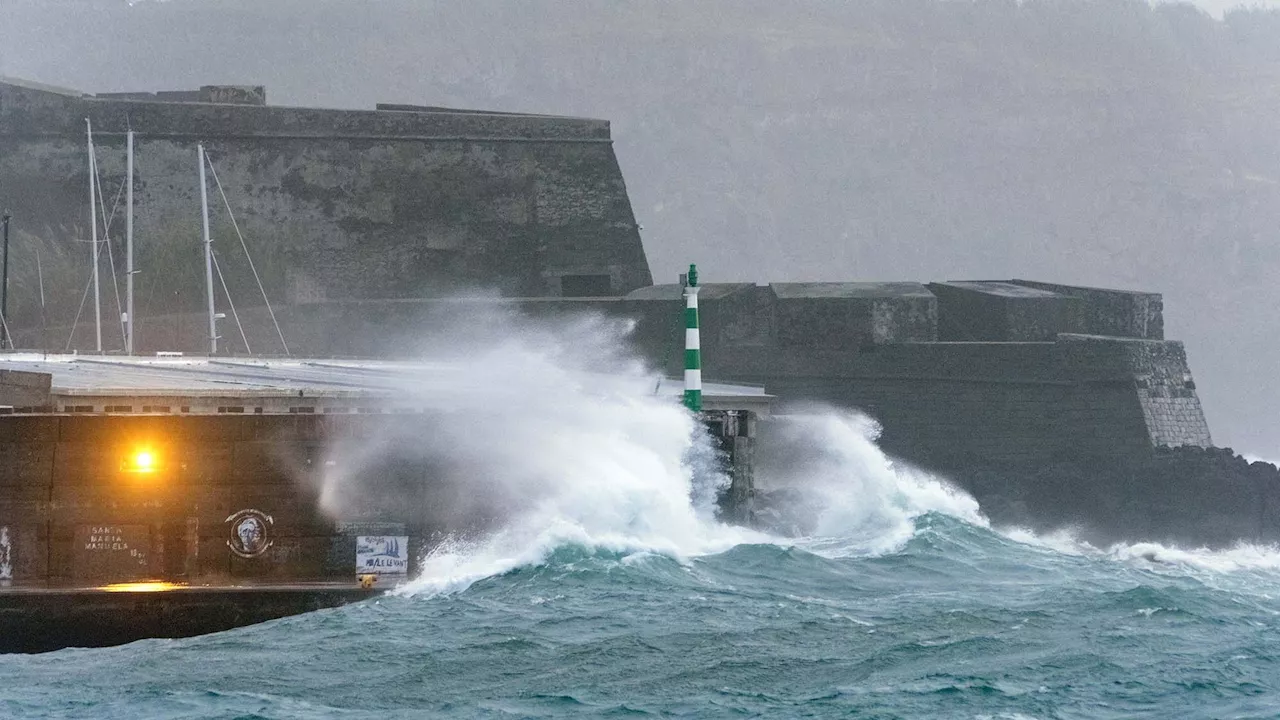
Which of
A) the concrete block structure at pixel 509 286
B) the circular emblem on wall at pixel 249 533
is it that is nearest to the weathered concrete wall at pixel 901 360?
the concrete block structure at pixel 509 286

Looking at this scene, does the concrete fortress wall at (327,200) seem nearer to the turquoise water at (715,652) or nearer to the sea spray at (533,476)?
the sea spray at (533,476)

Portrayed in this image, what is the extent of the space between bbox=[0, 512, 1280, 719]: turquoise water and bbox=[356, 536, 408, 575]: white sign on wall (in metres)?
0.52

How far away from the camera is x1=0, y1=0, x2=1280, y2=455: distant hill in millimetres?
111250

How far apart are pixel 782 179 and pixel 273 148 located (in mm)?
88510

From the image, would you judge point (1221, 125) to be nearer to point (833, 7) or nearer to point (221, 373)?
point (833, 7)

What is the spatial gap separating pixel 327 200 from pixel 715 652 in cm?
1845

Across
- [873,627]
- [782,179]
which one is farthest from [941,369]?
[782,179]

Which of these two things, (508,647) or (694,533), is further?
(694,533)

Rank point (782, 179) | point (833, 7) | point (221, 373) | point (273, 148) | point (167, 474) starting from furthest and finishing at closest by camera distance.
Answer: point (833, 7) → point (782, 179) → point (273, 148) → point (221, 373) → point (167, 474)

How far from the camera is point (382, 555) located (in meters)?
13.7

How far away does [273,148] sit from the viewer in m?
29.0

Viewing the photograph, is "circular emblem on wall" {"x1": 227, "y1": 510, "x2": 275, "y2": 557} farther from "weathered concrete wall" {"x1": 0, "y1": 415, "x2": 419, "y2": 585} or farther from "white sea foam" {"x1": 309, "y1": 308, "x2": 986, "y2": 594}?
"white sea foam" {"x1": 309, "y1": 308, "x2": 986, "y2": 594}

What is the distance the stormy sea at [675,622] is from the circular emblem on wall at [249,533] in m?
0.56

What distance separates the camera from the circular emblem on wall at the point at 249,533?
13.4 meters
